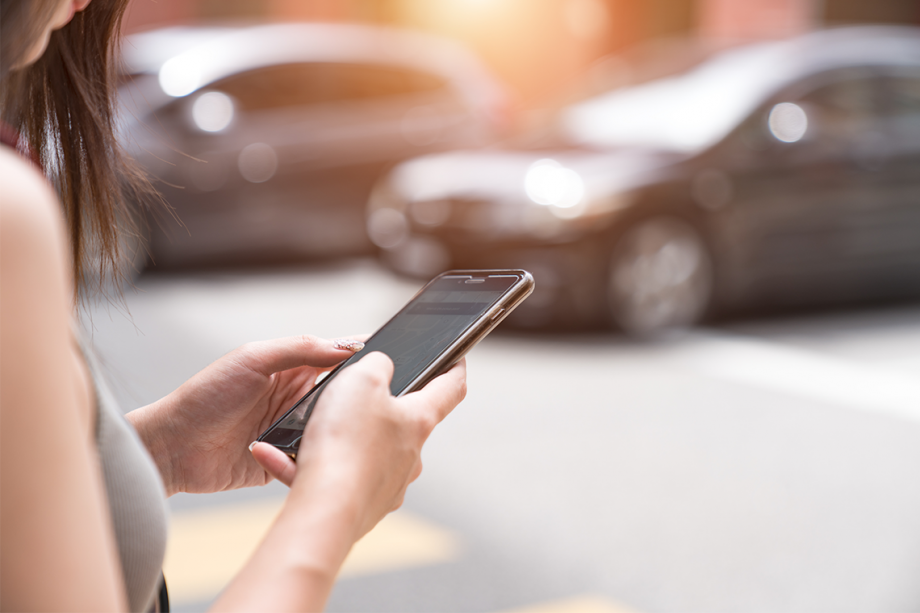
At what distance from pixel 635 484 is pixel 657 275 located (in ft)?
8.25

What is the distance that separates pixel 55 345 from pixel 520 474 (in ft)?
10.3

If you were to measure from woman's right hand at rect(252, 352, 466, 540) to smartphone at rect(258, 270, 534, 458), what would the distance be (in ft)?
0.40

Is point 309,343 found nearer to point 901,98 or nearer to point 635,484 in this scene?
point 635,484

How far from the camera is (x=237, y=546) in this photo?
10.2ft

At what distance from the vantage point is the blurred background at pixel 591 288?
3.10m

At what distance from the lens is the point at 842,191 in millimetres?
6547

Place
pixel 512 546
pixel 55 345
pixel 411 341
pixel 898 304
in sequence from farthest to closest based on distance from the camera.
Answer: pixel 898 304 < pixel 512 546 < pixel 411 341 < pixel 55 345

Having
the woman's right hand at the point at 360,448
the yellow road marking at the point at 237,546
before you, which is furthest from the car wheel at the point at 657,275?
the woman's right hand at the point at 360,448

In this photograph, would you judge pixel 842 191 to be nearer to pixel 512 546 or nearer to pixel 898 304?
pixel 898 304

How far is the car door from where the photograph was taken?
6289mm

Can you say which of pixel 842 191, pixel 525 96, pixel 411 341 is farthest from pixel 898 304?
pixel 525 96

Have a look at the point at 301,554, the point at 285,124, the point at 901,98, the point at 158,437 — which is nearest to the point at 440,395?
the point at 301,554

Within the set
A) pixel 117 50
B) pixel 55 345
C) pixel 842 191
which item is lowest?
pixel 842 191

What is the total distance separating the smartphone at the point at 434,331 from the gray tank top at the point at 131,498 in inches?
9.7
